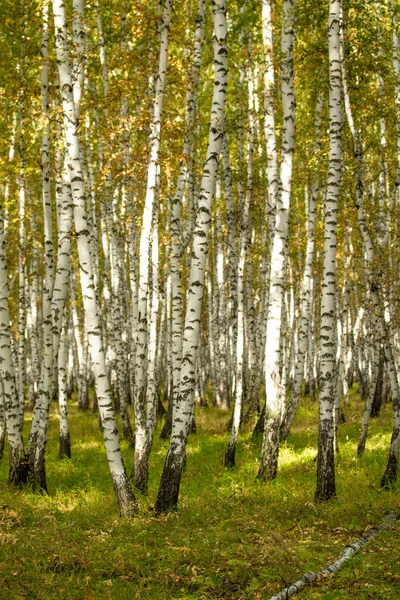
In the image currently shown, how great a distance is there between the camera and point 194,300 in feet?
28.3

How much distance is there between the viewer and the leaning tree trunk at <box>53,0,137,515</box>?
334 inches

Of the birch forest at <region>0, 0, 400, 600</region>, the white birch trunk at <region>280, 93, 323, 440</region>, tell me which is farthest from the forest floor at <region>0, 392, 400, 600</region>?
the white birch trunk at <region>280, 93, 323, 440</region>

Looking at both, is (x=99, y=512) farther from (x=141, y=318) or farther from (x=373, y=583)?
(x=373, y=583)

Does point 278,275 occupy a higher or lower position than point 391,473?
higher

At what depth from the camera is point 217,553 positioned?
6.93 metres

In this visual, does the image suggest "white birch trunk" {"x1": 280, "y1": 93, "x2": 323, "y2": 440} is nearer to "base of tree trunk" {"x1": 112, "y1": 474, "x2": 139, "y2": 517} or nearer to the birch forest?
the birch forest

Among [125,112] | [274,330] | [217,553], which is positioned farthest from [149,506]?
[125,112]

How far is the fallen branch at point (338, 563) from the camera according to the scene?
5.68 metres

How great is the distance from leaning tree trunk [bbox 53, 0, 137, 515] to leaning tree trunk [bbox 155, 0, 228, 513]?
63 centimetres

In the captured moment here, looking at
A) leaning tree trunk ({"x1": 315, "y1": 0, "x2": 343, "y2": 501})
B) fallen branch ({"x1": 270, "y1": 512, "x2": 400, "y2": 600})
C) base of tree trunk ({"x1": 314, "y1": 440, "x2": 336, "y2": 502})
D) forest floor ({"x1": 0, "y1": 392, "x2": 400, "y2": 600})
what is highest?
leaning tree trunk ({"x1": 315, "y1": 0, "x2": 343, "y2": 501})

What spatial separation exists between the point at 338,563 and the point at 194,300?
3.94 m

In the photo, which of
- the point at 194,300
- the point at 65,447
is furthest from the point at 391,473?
the point at 65,447

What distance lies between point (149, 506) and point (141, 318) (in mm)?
3157

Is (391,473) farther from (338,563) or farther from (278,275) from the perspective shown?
(338,563)
